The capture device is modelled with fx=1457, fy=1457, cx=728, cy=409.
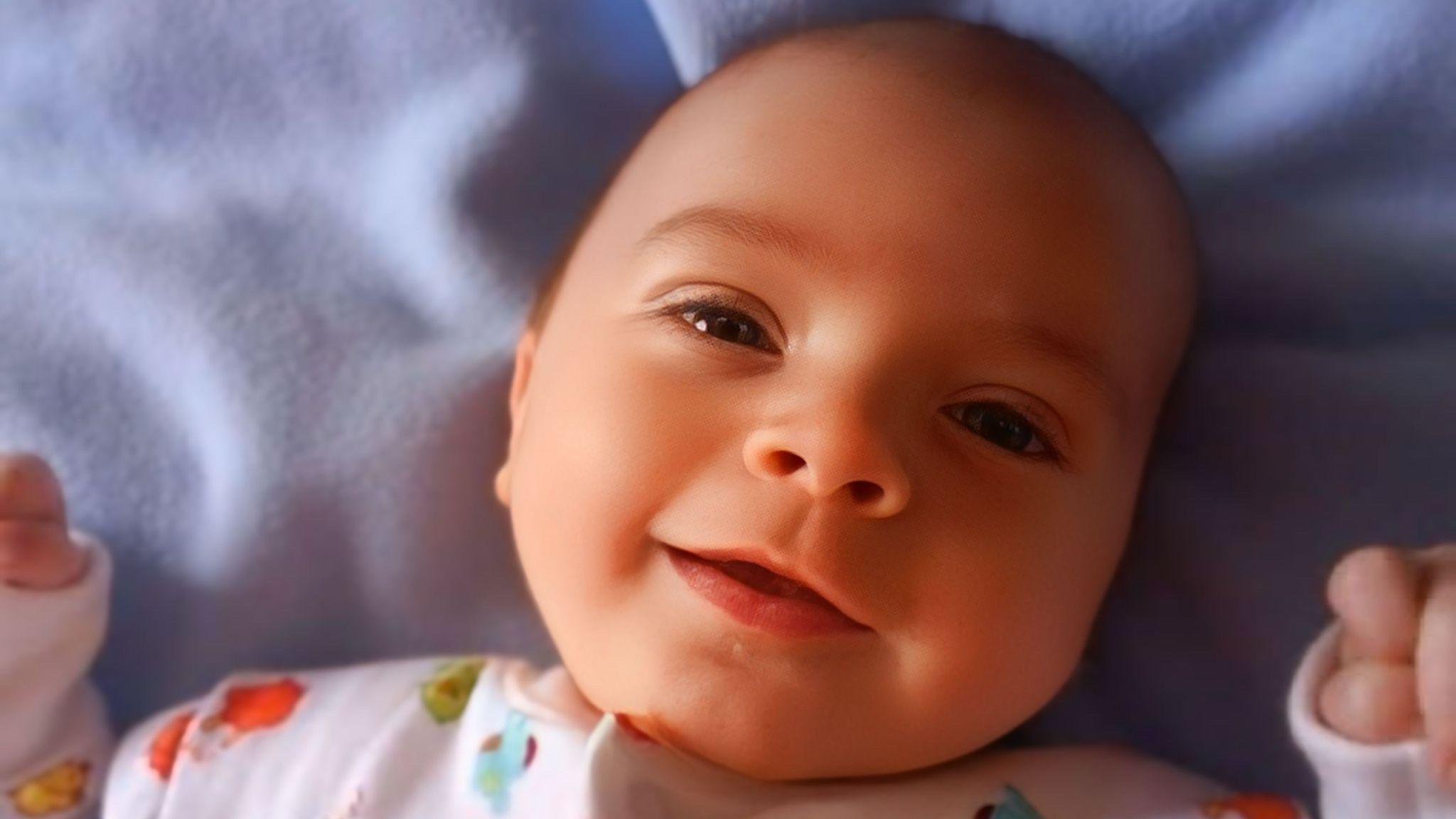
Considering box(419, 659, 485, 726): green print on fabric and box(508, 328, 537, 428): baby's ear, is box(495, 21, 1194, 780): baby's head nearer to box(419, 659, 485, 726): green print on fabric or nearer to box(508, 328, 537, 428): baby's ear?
box(508, 328, 537, 428): baby's ear

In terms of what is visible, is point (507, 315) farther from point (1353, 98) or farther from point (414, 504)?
point (1353, 98)

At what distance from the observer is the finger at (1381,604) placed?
99cm

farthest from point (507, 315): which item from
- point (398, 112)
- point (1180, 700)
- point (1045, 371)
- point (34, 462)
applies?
point (1180, 700)

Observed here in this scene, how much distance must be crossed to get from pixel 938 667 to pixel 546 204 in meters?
0.69

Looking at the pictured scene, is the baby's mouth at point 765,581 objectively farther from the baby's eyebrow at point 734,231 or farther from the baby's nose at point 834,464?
the baby's eyebrow at point 734,231

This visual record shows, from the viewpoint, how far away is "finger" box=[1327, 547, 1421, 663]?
38.9 inches

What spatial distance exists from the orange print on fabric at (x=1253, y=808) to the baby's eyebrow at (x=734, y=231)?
568mm

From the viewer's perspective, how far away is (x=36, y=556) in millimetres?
1233

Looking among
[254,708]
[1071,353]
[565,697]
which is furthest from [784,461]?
[254,708]

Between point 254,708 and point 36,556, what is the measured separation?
230 millimetres

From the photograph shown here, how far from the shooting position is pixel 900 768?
1.11 meters

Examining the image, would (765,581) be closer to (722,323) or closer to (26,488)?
(722,323)

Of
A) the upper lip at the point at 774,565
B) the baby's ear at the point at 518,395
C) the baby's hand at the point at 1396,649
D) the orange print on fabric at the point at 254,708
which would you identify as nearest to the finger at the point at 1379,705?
the baby's hand at the point at 1396,649

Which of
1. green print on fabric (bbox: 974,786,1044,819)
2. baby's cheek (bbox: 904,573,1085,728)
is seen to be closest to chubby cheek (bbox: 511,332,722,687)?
baby's cheek (bbox: 904,573,1085,728)
